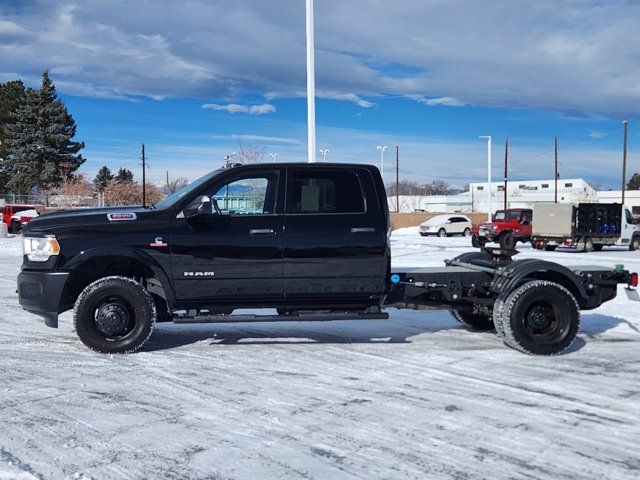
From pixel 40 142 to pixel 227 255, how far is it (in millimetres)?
57140

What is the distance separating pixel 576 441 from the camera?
4199mm

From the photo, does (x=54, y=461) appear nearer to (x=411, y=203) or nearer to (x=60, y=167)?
(x=60, y=167)

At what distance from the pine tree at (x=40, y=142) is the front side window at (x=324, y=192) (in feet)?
181

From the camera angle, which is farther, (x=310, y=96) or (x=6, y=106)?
(x=6, y=106)

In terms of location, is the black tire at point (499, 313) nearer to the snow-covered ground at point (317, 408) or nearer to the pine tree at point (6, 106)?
the snow-covered ground at point (317, 408)

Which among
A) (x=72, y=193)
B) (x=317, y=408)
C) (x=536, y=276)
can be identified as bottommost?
(x=317, y=408)

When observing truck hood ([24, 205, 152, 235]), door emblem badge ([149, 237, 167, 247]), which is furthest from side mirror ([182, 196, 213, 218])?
truck hood ([24, 205, 152, 235])

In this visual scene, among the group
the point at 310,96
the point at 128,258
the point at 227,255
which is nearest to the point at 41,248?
the point at 128,258

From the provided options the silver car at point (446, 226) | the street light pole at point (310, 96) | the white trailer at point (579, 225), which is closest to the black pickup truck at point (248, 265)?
the street light pole at point (310, 96)

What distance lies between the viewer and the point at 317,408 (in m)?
4.83

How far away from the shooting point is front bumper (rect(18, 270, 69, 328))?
6.32 meters

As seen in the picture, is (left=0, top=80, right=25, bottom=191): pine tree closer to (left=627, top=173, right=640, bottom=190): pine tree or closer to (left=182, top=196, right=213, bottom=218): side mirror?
(left=182, top=196, right=213, bottom=218): side mirror

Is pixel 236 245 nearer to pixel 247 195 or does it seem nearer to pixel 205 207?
pixel 205 207

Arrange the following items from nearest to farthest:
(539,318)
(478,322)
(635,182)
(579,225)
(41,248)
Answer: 1. (41,248)
2. (539,318)
3. (478,322)
4. (579,225)
5. (635,182)
